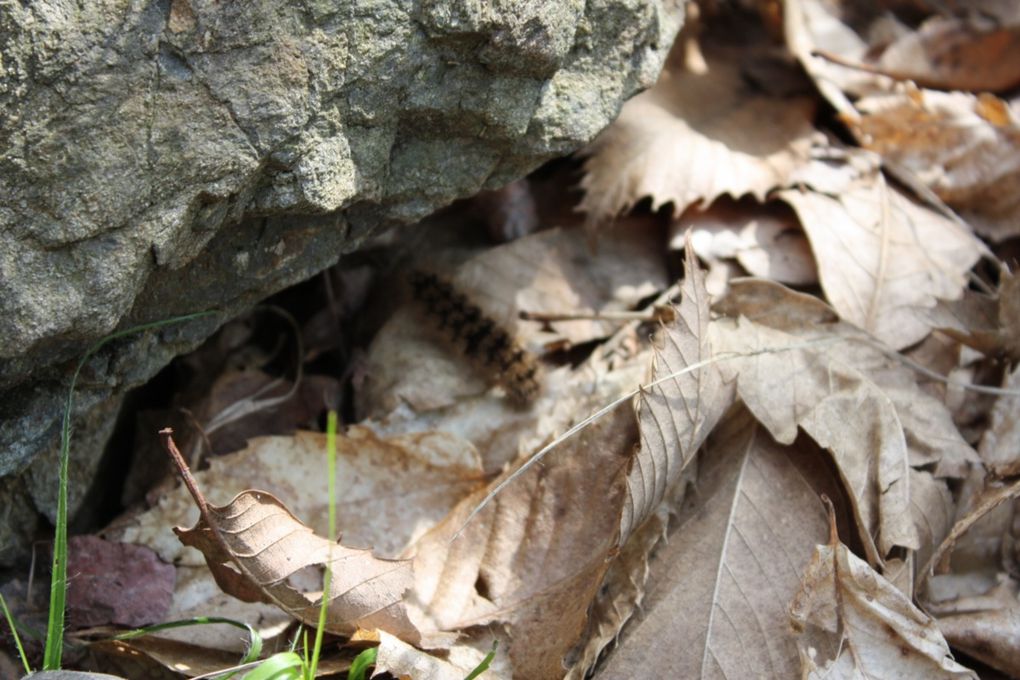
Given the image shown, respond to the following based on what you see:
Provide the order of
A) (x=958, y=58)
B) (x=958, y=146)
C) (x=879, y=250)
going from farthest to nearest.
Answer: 1. (x=958, y=58)
2. (x=958, y=146)
3. (x=879, y=250)

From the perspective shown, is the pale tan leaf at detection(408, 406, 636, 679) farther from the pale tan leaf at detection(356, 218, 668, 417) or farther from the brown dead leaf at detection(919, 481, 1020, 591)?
the brown dead leaf at detection(919, 481, 1020, 591)

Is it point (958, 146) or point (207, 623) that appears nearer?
point (207, 623)

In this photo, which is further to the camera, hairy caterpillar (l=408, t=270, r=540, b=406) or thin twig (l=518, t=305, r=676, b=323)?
thin twig (l=518, t=305, r=676, b=323)

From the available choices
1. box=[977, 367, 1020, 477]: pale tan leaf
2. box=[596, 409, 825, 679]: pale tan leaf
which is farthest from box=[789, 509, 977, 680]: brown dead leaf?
box=[977, 367, 1020, 477]: pale tan leaf

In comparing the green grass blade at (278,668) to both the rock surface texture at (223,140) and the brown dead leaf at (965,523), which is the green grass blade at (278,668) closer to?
the rock surface texture at (223,140)

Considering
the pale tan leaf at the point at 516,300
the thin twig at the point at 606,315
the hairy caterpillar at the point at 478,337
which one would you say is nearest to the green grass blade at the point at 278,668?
the pale tan leaf at the point at 516,300

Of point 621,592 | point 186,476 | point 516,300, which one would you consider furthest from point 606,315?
point 186,476

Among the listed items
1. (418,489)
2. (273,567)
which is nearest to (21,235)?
(273,567)

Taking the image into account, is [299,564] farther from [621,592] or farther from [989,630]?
[989,630]
